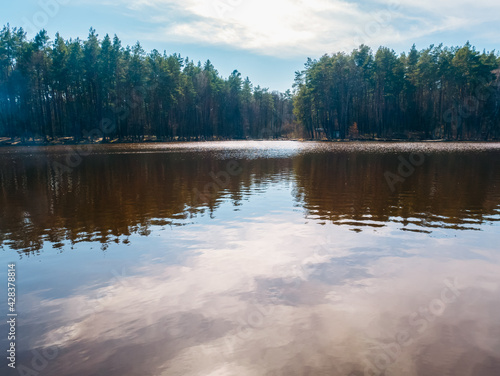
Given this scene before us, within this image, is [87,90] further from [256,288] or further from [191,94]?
[256,288]

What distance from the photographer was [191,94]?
350 feet

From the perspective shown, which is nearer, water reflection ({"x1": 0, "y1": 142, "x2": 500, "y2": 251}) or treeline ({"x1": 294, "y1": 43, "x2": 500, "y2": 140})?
water reflection ({"x1": 0, "y1": 142, "x2": 500, "y2": 251})

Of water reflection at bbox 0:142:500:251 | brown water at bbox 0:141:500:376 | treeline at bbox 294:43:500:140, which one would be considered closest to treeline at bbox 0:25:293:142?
treeline at bbox 294:43:500:140

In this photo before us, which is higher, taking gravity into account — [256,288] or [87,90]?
[87,90]

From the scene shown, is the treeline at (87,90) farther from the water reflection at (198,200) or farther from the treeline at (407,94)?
the water reflection at (198,200)

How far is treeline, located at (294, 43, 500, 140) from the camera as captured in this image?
296ft

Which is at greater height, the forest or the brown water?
the forest

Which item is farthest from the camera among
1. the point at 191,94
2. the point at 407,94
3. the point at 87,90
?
the point at 191,94

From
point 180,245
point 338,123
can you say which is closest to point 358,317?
point 180,245

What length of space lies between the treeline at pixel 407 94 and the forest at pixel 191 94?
0.28 m

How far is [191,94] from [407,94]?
218 ft

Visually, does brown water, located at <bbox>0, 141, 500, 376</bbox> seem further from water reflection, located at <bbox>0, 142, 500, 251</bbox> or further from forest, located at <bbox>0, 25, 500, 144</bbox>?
forest, located at <bbox>0, 25, 500, 144</bbox>

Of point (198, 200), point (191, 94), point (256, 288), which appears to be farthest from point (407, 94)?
point (256, 288)

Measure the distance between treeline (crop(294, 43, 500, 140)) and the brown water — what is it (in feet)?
296
